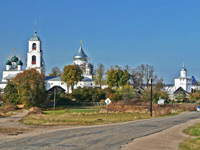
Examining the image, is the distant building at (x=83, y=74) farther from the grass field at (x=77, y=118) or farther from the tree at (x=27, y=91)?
the grass field at (x=77, y=118)

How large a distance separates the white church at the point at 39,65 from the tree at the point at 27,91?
25590 millimetres

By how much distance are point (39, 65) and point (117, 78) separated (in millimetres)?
22630

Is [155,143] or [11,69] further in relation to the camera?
[11,69]

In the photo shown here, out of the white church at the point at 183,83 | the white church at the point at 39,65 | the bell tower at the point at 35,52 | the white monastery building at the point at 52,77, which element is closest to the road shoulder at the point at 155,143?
the white church at the point at 39,65

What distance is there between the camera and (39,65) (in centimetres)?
10806

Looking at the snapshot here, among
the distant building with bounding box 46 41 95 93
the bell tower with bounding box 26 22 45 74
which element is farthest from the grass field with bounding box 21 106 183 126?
the distant building with bounding box 46 41 95 93

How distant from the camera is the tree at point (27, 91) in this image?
62.3 m

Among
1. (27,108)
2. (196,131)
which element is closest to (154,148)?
(196,131)

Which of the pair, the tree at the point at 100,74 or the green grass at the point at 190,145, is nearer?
the green grass at the point at 190,145

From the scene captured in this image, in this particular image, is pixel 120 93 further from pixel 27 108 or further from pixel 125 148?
pixel 125 148

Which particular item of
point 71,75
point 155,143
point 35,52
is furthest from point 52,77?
point 155,143

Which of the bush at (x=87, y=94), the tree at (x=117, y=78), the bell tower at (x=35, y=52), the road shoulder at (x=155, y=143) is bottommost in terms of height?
the road shoulder at (x=155, y=143)

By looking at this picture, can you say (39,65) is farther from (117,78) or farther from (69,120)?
(69,120)

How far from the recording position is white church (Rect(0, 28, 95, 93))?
4227 inches
